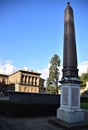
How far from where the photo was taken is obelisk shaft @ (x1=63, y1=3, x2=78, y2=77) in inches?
435

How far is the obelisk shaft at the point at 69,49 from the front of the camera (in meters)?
11.0

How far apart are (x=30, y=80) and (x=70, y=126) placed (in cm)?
7691

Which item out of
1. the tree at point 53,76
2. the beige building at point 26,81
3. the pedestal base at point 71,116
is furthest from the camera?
the beige building at point 26,81

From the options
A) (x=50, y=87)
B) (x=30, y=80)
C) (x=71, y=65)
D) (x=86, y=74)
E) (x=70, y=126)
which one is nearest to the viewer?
(x=70, y=126)

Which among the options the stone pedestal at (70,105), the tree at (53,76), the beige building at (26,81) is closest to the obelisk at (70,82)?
the stone pedestal at (70,105)

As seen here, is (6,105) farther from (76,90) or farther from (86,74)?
(86,74)

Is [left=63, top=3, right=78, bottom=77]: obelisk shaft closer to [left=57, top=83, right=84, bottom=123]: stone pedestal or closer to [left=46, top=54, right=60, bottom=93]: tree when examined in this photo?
[left=57, top=83, right=84, bottom=123]: stone pedestal

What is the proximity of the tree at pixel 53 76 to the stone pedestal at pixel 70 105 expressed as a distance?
35516mm

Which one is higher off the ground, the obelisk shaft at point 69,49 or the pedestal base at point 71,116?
the obelisk shaft at point 69,49

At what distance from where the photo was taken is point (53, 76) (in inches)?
1875

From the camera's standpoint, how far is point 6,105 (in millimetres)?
13250

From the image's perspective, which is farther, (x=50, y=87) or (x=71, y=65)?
(x=50, y=87)

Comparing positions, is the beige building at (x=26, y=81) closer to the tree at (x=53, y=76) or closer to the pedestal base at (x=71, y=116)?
the tree at (x=53, y=76)

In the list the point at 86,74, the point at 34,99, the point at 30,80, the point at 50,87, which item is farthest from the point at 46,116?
the point at 30,80
